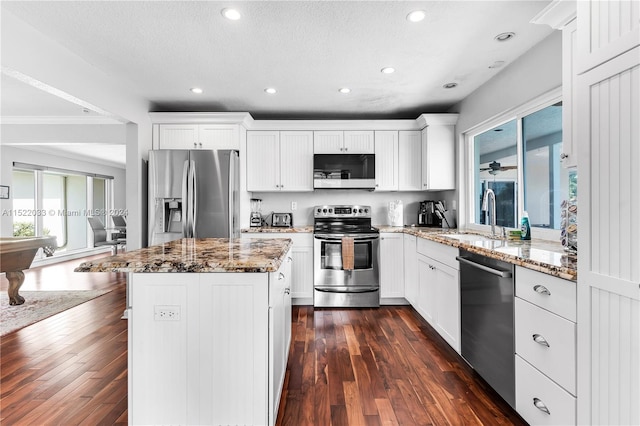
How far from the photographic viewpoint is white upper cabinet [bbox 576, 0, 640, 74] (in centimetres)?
110

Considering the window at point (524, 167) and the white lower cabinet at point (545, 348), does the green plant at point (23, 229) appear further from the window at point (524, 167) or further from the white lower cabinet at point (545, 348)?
the white lower cabinet at point (545, 348)

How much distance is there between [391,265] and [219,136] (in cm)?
257

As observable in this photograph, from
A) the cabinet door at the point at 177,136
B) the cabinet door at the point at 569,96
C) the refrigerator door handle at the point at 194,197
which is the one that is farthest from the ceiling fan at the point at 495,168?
the cabinet door at the point at 177,136

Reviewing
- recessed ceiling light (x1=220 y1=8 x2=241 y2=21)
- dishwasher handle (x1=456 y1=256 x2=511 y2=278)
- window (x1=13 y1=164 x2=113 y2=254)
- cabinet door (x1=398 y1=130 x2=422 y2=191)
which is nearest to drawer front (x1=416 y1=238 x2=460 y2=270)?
dishwasher handle (x1=456 y1=256 x2=511 y2=278)

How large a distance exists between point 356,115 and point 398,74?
1338 millimetres

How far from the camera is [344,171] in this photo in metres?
4.07

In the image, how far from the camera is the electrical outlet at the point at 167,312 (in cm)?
148

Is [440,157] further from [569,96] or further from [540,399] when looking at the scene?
[540,399]

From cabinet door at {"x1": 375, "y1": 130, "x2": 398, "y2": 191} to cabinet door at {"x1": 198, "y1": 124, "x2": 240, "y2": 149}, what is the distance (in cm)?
176

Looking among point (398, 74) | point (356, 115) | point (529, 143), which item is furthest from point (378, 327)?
point (356, 115)

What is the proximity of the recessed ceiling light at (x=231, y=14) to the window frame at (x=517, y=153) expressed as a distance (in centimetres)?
224

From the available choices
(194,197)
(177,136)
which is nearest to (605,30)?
(194,197)

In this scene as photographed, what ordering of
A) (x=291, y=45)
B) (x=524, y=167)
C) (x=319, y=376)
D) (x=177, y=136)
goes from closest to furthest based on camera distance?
(x=319, y=376) → (x=291, y=45) → (x=524, y=167) → (x=177, y=136)

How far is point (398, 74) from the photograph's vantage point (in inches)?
117
